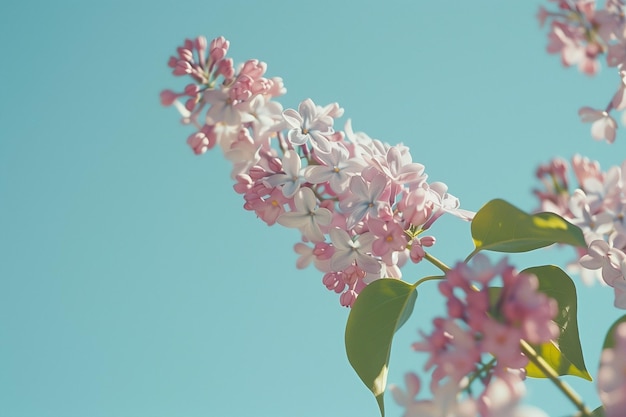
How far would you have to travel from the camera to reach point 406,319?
121cm

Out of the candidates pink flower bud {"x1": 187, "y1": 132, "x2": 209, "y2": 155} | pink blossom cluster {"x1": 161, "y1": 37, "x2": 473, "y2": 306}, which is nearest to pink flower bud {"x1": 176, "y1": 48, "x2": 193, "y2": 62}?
pink blossom cluster {"x1": 161, "y1": 37, "x2": 473, "y2": 306}

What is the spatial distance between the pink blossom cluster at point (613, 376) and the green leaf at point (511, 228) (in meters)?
0.45

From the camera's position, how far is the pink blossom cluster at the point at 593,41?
1.76 m

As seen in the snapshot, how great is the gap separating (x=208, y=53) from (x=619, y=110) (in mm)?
941

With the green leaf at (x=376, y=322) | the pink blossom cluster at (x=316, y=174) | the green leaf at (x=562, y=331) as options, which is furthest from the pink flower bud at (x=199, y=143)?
the green leaf at (x=562, y=331)

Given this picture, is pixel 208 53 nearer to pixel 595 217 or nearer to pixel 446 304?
pixel 595 217

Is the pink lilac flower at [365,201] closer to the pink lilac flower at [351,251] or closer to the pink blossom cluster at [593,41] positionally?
the pink lilac flower at [351,251]

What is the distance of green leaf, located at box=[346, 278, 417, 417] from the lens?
1.18m

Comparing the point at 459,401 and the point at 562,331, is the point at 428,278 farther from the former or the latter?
the point at 459,401

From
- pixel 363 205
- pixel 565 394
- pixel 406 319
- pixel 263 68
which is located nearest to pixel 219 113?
pixel 263 68

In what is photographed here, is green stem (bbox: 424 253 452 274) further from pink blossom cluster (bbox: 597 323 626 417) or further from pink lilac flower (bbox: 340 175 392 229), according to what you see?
pink blossom cluster (bbox: 597 323 626 417)

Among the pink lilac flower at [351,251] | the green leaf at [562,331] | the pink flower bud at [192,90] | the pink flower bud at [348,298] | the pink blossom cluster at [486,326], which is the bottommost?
the pink blossom cluster at [486,326]

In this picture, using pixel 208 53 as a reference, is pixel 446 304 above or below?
below

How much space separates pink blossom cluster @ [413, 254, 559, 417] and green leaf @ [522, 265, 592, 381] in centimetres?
47
